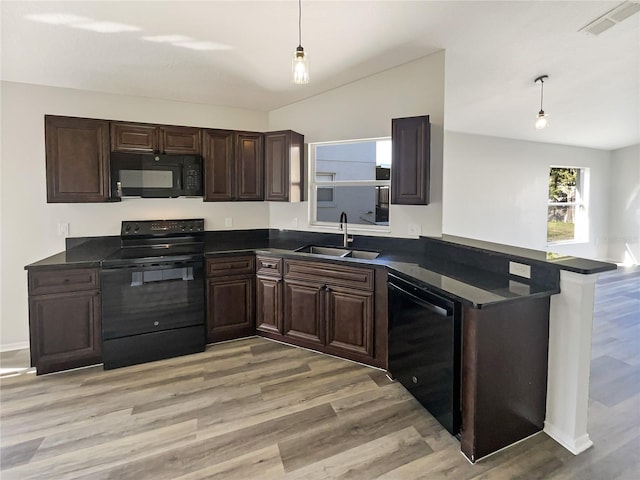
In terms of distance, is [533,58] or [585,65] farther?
[585,65]

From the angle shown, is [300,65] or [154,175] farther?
[154,175]

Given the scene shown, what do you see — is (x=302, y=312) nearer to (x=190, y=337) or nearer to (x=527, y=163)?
(x=190, y=337)

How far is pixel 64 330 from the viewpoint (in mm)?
2715

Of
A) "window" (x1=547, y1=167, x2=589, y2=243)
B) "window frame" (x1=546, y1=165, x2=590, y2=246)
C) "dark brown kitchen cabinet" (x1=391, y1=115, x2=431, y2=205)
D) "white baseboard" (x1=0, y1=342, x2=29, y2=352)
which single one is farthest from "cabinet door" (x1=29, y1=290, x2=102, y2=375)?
"window frame" (x1=546, y1=165, x2=590, y2=246)

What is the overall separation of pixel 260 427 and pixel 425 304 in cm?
130

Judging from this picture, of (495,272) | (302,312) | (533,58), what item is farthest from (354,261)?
(533,58)

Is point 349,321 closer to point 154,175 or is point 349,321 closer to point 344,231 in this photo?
point 344,231

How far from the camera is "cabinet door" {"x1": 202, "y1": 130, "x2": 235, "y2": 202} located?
3.53m

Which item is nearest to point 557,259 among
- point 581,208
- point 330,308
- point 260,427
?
point 330,308

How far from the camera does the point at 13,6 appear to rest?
6.68 feet

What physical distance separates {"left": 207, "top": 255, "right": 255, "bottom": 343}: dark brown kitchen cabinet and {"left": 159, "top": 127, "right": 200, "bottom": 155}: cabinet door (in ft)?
3.94

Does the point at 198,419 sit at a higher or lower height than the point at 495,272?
lower

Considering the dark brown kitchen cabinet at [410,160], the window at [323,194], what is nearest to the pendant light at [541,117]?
the dark brown kitchen cabinet at [410,160]

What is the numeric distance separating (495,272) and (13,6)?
352 cm
